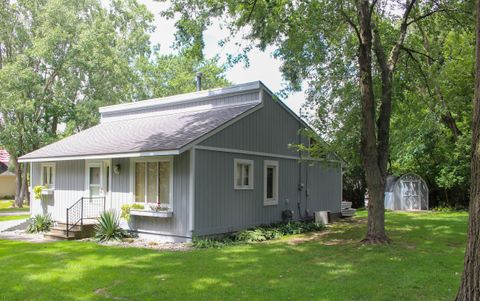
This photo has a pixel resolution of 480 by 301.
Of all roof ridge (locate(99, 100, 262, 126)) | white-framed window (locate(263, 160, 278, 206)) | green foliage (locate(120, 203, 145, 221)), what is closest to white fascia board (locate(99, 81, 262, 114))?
roof ridge (locate(99, 100, 262, 126))

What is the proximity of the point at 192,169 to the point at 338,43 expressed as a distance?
6.14 meters

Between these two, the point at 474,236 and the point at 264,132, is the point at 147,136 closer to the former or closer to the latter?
the point at 264,132

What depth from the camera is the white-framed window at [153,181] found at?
12.3m

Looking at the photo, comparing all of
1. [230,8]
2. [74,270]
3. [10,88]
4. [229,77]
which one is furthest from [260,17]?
[229,77]

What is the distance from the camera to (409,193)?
2344 centimetres

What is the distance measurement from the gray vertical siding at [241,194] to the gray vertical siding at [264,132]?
34 cm

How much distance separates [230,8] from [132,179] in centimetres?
616

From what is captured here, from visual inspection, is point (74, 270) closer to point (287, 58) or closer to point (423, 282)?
point (423, 282)

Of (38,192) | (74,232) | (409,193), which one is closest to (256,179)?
(74,232)

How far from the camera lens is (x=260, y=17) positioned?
12.3 m

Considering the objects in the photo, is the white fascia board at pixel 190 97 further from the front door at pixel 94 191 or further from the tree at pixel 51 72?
the tree at pixel 51 72

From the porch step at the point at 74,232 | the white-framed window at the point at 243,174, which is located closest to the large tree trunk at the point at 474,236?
the white-framed window at the point at 243,174

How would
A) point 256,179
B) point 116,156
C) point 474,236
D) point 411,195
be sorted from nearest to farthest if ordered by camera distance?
point 474,236 < point 116,156 < point 256,179 < point 411,195

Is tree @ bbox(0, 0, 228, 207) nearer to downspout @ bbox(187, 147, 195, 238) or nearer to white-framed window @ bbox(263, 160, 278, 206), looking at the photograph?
white-framed window @ bbox(263, 160, 278, 206)
